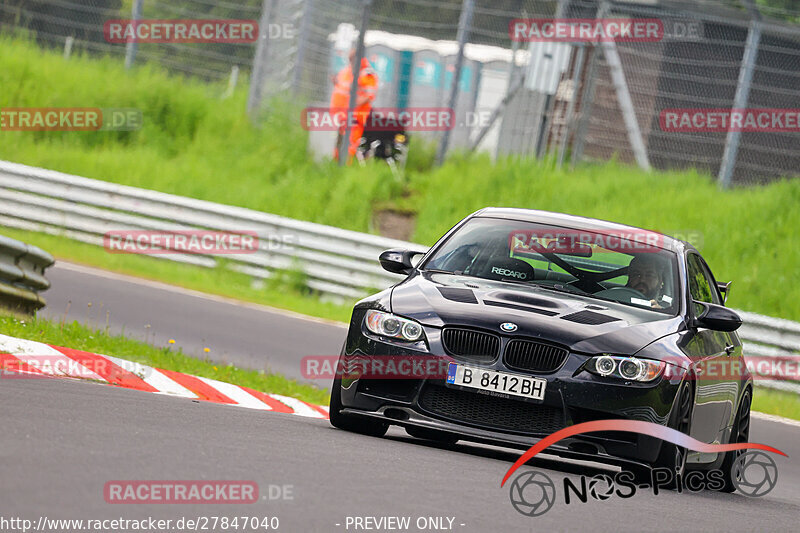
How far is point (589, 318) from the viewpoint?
293 inches

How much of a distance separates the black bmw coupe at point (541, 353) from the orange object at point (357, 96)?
13739 millimetres

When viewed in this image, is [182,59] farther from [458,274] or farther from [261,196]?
[458,274]

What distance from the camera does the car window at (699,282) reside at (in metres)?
8.70

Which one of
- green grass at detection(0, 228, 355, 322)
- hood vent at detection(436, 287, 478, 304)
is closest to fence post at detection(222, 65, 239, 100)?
green grass at detection(0, 228, 355, 322)

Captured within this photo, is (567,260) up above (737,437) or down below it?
above

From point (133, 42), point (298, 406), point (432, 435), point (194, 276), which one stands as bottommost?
point (194, 276)

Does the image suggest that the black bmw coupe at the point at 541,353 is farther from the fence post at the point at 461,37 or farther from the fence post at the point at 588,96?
the fence post at the point at 588,96

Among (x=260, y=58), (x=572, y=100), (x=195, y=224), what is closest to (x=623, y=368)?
(x=195, y=224)

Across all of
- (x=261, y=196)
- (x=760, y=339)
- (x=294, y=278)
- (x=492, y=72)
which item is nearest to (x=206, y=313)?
(x=294, y=278)

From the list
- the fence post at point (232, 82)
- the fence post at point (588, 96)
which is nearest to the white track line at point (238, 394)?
the fence post at point (588, 96)

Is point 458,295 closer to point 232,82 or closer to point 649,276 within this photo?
point 649,276

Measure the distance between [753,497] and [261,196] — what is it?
47.0 feet

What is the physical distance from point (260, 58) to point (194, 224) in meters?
6.10

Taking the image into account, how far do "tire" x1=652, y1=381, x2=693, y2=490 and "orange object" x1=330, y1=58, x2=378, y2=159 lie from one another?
14916mm
